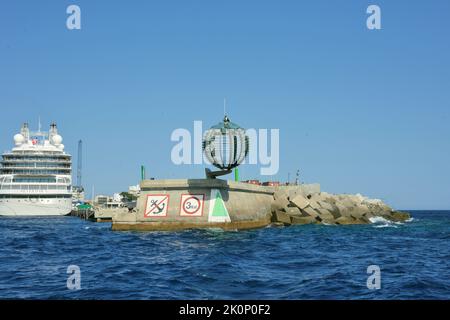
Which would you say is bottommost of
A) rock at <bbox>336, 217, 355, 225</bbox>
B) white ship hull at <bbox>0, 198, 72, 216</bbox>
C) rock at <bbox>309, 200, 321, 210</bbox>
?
white ship hull at <bbox>0, 198, 72, 216</bbox>

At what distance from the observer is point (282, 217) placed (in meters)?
64.8

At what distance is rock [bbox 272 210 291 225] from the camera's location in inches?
2537

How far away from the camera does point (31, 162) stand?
118 meters

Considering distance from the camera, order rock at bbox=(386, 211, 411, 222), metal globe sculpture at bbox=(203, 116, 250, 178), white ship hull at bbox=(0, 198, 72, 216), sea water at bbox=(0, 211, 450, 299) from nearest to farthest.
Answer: sea water at bbox=(0, 211, 450, 299), metal globe sculpture at bbox=(203, 116, 250, 178), rock at bbox=(386, 211, 411, 222), white ship hull at bbox=(0, 198, 72, 216)

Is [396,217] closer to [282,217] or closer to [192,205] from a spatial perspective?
[282,217]

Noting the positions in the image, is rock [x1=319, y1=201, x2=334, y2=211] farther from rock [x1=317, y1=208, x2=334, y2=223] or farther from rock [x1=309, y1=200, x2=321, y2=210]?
rock [x1=317, y1=208, x2=334, y2=223]

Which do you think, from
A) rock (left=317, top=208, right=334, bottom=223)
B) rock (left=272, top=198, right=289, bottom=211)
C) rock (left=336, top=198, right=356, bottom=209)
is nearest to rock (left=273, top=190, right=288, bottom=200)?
rock (left=272, top=198, right=289, bottom=211)

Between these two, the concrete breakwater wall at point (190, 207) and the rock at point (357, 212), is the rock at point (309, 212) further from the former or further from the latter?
the concrete breakwater wall at point (190, 207)

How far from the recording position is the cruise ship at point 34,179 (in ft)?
364

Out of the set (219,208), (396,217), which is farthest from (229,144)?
(396,217)

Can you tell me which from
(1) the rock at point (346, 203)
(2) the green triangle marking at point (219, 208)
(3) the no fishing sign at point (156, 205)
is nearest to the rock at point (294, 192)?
(1) the rock at point (346, 203)

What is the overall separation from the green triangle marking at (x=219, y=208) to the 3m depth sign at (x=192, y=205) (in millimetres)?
1379
